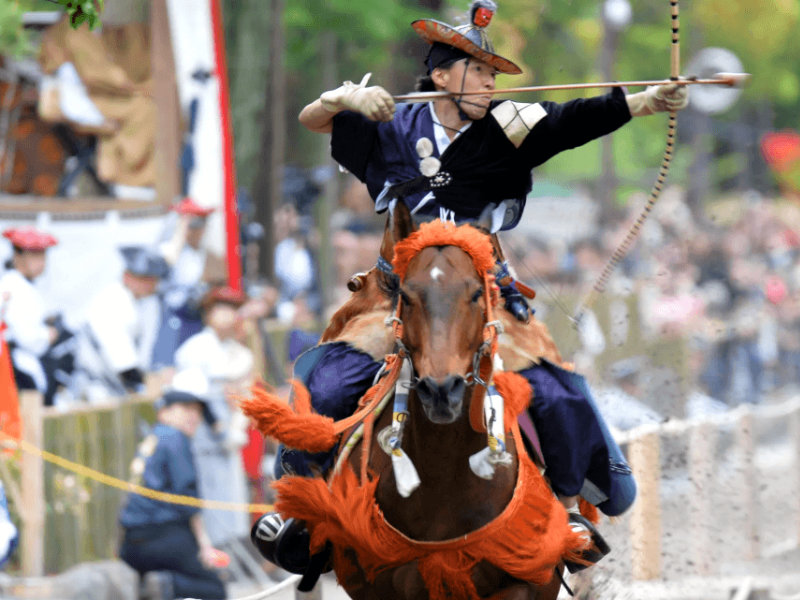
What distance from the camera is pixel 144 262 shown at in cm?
1080

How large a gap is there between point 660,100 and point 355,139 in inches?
50.2

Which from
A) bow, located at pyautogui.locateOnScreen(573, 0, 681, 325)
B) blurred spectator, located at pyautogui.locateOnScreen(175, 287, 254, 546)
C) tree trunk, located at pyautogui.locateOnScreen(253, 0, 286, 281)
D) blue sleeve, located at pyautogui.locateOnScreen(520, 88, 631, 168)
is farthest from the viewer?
tree trunk, located at pyautogui.locateOnScreen(253, 0, 286, 281)

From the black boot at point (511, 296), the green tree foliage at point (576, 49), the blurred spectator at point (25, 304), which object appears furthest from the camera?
the green tree foliage at point (576, 49)

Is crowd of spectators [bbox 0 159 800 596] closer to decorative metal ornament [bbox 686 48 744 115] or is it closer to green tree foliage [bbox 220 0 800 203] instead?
decorative metal ornament [bbox 686 48 744 115]

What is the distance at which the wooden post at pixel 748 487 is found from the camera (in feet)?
39.2

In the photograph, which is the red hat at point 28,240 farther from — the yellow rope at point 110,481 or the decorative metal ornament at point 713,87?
the decorative metal ornament at point 713,87

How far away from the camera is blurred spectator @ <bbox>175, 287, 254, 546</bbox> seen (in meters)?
10.1

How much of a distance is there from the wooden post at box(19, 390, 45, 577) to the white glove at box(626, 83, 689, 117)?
16.1 feet

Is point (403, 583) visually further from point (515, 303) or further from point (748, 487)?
point (748, 487)

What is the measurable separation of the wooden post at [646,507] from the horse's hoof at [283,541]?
3.58 metres

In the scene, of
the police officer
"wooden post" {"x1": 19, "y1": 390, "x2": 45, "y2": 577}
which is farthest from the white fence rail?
the police officer

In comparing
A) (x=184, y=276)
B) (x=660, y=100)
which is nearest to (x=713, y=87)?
(x=660, y=100)

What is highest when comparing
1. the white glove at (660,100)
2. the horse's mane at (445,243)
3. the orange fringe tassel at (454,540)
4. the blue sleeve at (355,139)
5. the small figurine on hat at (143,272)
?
the white glove at (660,100)

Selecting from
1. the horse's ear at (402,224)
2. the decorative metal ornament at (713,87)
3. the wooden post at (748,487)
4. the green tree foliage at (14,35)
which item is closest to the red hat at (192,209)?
the green tree foliage at (14,35)
